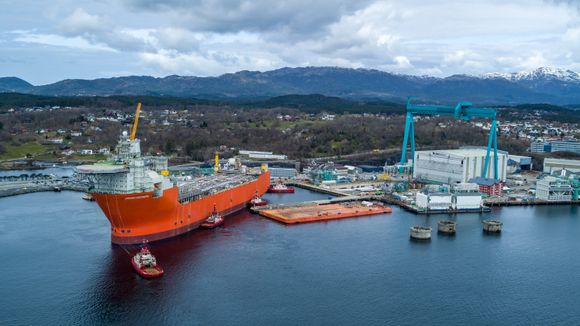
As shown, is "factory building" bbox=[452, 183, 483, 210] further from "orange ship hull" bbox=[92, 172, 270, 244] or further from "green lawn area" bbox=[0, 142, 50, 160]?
"green lawn area" bbox=[0, 142, 50, 160]

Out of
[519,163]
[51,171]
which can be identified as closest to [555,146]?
[519,163]

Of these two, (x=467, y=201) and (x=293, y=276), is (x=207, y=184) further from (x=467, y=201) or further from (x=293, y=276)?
(x=467, y=201)

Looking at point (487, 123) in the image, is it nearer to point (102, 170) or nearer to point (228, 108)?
point (228, 108)

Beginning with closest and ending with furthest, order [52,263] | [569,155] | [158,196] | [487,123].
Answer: [52,263] → [158,196] → [569,155] → [487,123]

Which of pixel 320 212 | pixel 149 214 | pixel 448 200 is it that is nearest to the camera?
pixel 149 214

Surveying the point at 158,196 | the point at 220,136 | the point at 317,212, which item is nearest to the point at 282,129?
the point at 220,136

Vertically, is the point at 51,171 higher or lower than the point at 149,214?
lower

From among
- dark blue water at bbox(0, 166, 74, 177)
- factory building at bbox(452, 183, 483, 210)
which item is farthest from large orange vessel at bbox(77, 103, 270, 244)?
dark blue water at bbox(0, 166, 74, 177)
